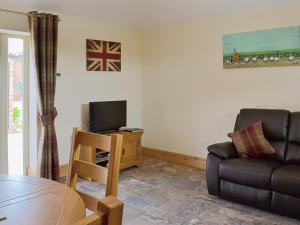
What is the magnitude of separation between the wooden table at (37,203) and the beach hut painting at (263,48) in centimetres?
336

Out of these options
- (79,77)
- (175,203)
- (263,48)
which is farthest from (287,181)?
(79,77)

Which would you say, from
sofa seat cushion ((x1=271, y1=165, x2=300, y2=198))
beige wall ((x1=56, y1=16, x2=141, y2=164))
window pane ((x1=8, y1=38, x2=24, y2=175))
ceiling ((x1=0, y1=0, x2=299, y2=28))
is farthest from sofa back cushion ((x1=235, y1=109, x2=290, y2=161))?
window pane ((x1=8, y1=38, x2=24, y2=175))

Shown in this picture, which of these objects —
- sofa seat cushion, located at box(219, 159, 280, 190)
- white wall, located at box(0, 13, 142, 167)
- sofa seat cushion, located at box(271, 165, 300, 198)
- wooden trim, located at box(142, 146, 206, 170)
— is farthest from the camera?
wooden trim, located at box(142, 146, 206, 170)

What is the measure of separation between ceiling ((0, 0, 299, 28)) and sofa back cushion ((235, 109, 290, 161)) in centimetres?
142

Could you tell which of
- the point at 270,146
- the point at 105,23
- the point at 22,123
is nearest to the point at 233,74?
the point at 270,146

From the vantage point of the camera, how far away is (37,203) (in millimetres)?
1321

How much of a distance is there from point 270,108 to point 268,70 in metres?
0.51

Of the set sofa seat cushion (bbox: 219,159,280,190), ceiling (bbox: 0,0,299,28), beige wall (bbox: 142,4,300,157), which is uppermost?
ceiling (bbox: 0,0,299,28)

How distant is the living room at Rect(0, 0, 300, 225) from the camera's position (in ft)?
11.3

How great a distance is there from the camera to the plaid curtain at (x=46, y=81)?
3.69 meters

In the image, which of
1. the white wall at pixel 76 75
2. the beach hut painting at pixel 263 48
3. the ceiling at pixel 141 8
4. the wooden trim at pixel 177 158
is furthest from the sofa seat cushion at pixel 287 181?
the white wall at pixel 76 75

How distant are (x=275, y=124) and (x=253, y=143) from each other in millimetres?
373

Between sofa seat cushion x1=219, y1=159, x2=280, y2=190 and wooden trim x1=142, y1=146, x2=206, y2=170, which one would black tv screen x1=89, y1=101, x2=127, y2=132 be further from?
sofa seat cushion x1=219, y1=159, x2=280, y2=190

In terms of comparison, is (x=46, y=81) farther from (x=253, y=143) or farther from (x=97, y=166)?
(x=253, y=143)
